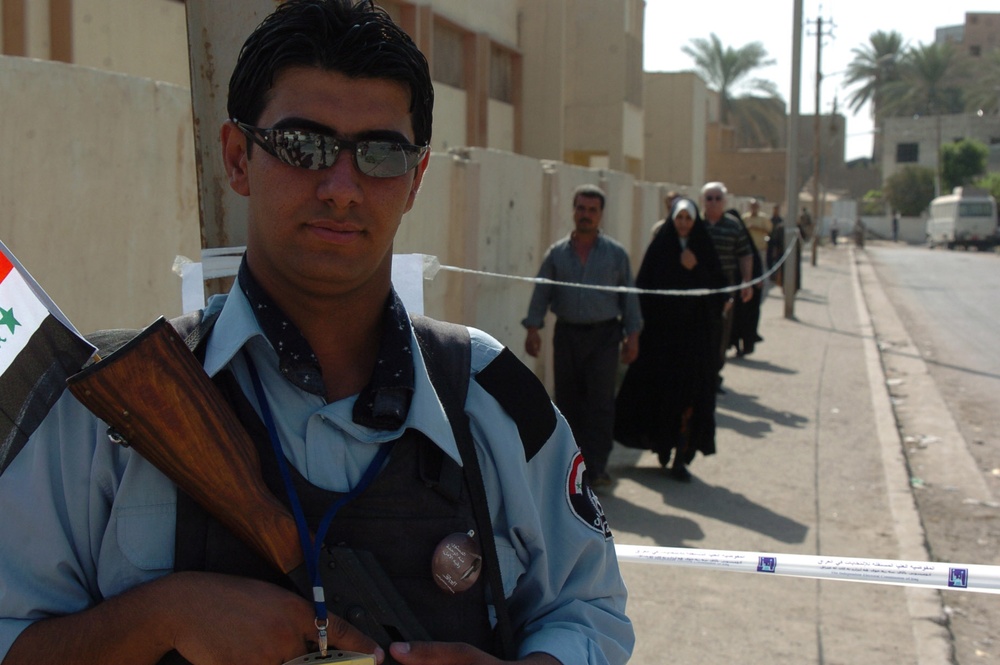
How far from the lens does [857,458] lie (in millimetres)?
7785

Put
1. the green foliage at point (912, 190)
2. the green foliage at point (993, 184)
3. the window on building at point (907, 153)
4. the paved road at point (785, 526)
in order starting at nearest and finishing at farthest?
the paved road at point (785, 526) → the green foliage at point (993, 184) → the green foliage at point (912, 190) → the window on building at point (907, 153)

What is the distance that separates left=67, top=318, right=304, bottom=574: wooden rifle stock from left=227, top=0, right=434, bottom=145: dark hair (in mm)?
399

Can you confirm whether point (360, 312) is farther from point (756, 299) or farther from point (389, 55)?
point (756, 299)

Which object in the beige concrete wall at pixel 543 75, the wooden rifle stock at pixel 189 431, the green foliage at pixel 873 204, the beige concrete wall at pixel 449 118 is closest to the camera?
the wooden rifle stock at pixel 189 431

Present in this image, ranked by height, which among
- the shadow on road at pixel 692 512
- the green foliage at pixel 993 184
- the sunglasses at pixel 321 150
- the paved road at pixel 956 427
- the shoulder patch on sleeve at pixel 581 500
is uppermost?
the green foliage at pixel 993 184

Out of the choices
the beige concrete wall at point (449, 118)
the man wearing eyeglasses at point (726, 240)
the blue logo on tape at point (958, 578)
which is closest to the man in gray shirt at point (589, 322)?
the man wearing eyeglasses at point (726, 240)

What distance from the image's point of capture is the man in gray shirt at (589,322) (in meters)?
6.53

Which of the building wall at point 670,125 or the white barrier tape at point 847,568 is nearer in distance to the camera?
the white barrier tape at point 847,568

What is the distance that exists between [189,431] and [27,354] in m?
0.25

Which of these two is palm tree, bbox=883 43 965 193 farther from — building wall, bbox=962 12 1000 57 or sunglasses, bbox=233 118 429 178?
sunglasses, bbox=233 118 429 178

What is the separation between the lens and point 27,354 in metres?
1.32

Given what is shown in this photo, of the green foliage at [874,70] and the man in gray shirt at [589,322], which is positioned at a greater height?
the green foliage at [874,70]

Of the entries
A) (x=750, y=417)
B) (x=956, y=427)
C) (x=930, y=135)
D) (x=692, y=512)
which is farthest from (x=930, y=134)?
(x=692, y=512)

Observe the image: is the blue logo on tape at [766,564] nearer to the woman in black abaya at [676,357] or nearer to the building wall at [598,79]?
the woman in black abaya at [676,357]
